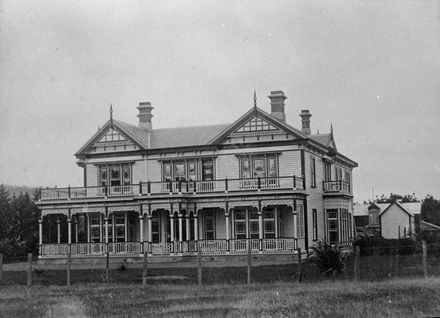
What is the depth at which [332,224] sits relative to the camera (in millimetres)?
43844

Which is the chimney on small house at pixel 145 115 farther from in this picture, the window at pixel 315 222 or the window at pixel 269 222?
the window at pixel 315 222

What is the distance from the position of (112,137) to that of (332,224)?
47.2 feet

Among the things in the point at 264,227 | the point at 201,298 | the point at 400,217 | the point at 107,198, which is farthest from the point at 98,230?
the point at 400,217

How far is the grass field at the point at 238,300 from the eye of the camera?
52.7 feet

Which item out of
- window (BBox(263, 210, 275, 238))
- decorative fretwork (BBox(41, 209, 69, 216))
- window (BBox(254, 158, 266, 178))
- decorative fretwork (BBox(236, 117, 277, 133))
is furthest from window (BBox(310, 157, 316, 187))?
decorative fretwork (BBox(41, 209, 69, 216))

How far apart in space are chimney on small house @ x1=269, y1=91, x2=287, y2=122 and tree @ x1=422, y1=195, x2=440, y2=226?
3885 cm

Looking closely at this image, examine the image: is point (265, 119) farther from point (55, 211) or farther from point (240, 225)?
point (55, 211)

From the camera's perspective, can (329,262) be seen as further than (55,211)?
No

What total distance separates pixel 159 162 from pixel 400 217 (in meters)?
35.0

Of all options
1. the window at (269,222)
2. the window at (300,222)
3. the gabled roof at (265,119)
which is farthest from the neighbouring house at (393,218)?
the gabled roof at (265,119)

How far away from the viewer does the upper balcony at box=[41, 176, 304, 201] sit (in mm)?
38156

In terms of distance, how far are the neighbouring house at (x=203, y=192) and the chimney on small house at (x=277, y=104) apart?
60 millimetres

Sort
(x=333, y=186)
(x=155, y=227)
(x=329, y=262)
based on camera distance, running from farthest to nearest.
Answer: (x=333, y=186)
(x=155, y=227)
(x=329, y=262)

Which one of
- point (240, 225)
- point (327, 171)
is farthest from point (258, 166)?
point (327, 171)
